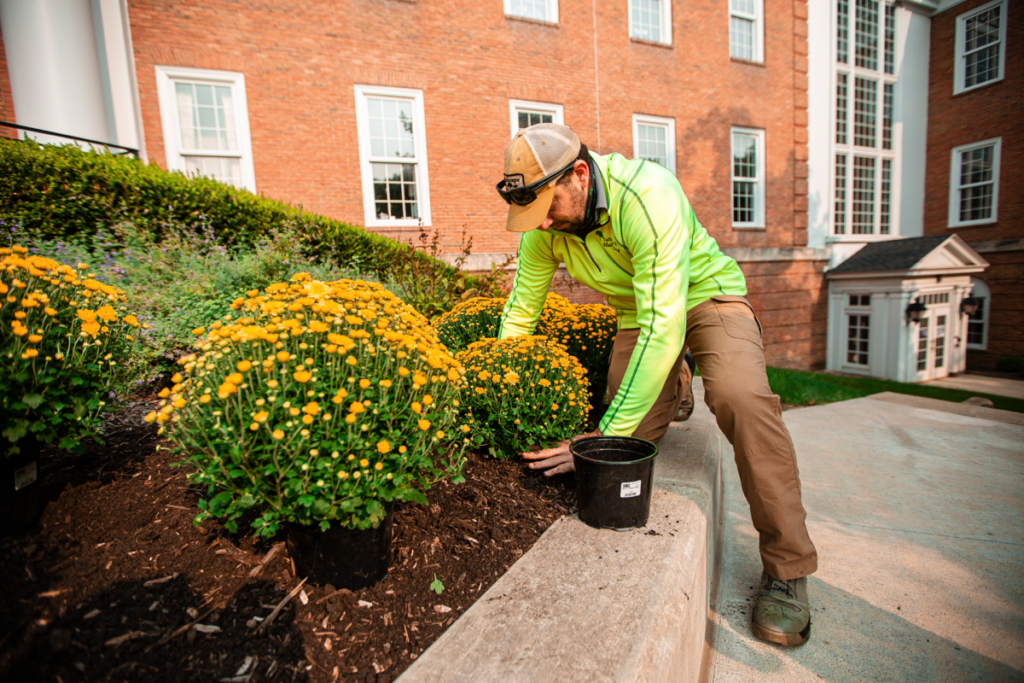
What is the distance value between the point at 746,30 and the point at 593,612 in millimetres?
14991

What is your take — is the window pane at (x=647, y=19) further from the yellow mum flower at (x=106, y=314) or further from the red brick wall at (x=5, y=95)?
the yellow mum flower at (x=106, y=314)

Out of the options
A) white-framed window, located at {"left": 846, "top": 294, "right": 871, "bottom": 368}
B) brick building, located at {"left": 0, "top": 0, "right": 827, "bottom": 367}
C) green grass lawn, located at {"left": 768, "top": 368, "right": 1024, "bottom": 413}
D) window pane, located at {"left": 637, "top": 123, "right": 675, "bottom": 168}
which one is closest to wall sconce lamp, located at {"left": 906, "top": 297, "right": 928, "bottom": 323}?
white-framed window, located at {"left": 846, "top": 294, "right": 871, "bottom": 368}

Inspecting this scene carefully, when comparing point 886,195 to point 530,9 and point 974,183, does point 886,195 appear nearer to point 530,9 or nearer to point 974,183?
point 974,183

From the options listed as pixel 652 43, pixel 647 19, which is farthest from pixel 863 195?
pixel 647 19

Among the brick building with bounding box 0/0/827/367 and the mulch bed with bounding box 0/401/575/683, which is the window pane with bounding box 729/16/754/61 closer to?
the brick building with bounding box 0/0/827/367

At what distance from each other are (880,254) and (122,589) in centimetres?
1548

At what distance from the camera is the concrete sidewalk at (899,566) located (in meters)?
1.93

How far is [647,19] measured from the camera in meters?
11.0

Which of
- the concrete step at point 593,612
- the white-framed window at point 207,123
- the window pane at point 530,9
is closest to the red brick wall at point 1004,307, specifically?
the window pane at point 530,9

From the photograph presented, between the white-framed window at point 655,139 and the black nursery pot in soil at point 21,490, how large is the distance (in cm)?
1144

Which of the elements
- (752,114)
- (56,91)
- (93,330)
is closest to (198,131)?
(56,91)

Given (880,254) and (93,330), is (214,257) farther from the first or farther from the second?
(880,254)

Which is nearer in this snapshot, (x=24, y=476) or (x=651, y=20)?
(x=24, y=476)

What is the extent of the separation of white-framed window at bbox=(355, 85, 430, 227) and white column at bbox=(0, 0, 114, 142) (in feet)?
13.7
